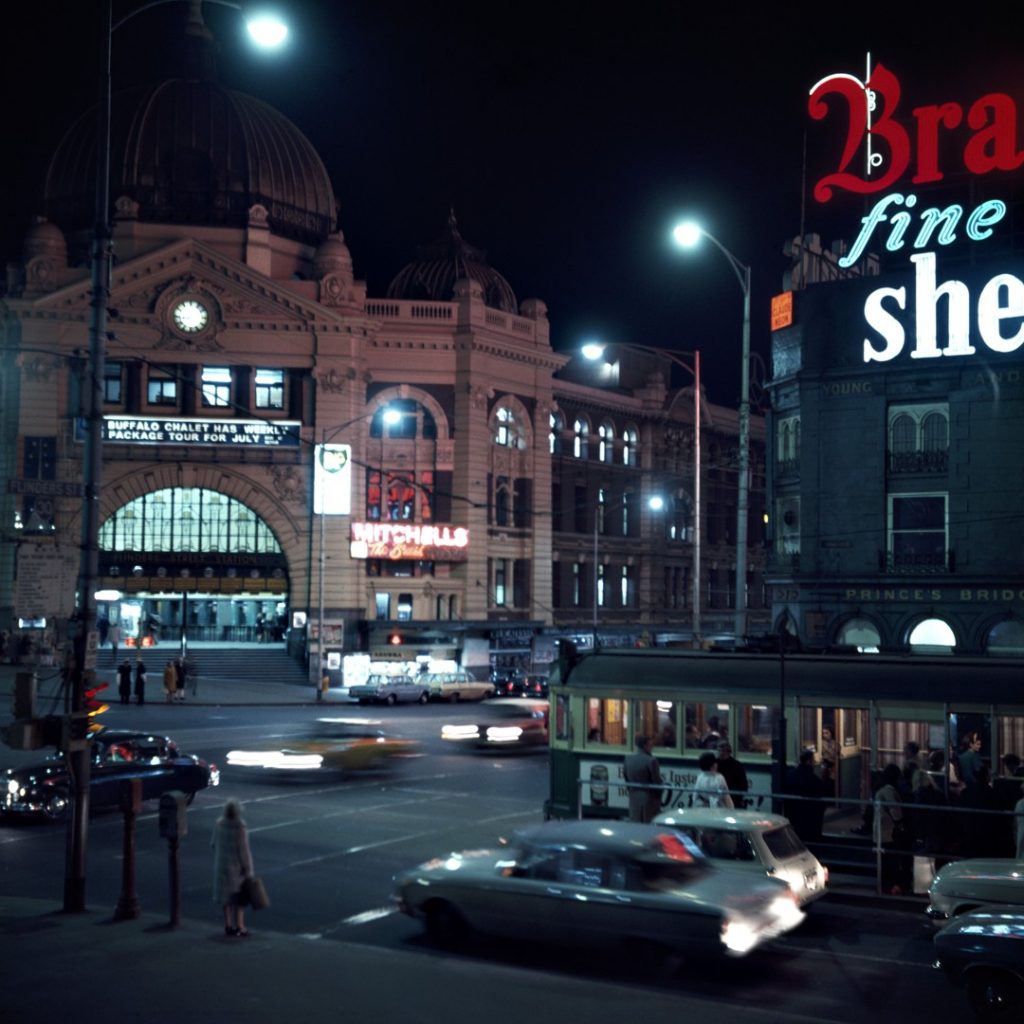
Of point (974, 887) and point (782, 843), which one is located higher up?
point (782, 843)

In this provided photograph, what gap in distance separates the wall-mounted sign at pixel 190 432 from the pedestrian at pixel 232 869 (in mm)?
48240

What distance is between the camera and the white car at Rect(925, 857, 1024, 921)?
13664mm

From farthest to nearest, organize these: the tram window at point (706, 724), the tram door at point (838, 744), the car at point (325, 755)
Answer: the car at point (325, 755) → the tram window at point (706, 724) → the tram door at point (838, 744)

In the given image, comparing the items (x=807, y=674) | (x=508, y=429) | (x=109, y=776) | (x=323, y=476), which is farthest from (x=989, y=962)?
(x=508, y=429)

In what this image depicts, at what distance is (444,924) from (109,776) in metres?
11.5

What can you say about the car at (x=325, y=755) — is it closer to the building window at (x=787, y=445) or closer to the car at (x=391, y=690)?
the building window at (x=787, y=445)

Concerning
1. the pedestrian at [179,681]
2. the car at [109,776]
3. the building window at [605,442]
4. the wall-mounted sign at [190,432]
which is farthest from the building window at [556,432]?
the car at [109,776]

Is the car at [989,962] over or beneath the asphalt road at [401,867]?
over

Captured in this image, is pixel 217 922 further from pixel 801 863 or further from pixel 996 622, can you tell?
pixel 996 622

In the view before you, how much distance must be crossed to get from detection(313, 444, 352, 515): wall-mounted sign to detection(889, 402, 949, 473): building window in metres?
26.7

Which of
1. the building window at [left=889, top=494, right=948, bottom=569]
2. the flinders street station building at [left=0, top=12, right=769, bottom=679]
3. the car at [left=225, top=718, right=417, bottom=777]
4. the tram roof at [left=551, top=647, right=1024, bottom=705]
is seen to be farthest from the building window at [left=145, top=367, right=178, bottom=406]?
the tram roof at [left=551, top=647, right=1024, bottom=705]

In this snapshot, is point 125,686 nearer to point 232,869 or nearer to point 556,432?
point 556,432

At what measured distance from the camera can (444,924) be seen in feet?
47.5

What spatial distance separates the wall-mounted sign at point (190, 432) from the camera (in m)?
62.1
